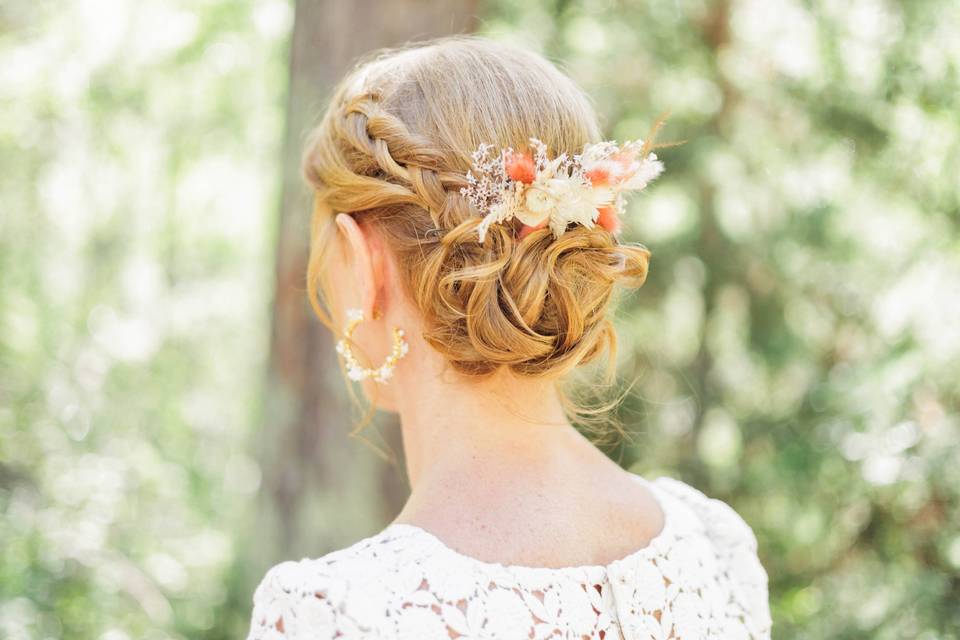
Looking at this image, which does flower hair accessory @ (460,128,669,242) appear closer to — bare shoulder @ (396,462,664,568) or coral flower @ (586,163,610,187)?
coral flower @ (586,163,610,187)

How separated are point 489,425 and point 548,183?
385mm

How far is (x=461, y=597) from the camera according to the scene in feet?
4.13

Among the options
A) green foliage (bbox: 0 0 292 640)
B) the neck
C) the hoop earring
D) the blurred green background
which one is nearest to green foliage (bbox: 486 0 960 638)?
the blurred green background

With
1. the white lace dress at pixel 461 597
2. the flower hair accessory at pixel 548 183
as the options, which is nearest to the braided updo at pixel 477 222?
the flower hair accessory at pixel 548 183

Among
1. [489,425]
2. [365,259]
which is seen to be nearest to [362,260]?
[365,259]

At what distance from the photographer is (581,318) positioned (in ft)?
4.66

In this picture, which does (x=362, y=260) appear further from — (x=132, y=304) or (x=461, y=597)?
(x=132, y=304)

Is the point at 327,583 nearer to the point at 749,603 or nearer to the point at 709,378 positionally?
the point at 749,603

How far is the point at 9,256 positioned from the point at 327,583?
4542mm

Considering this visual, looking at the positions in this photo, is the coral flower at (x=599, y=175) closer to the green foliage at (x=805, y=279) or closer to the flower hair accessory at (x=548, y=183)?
the flower hair accessory at (x=548, y=183)

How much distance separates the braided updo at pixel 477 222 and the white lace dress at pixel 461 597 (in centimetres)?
31

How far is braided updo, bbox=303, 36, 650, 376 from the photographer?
1.38 meters

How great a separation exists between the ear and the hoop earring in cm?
4

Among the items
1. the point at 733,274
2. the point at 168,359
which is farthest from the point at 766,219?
the point at 168,359
